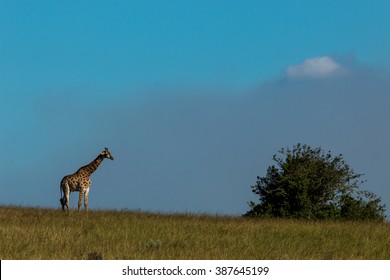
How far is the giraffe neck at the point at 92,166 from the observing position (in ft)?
102

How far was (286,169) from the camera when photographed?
36.7 m

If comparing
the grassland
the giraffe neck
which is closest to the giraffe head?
the giraffe neck

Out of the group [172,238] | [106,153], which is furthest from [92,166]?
[172,238]

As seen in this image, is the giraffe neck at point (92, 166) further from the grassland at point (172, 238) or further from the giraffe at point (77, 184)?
the grassland at point (172, 238)

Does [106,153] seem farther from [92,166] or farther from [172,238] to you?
[172,238]

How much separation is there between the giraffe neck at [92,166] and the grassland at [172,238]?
11.3 ft

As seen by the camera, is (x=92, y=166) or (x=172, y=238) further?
(x=92, y=166)

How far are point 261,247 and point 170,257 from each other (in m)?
3.67

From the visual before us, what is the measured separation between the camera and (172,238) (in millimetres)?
19797

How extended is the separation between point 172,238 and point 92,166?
40.3ft

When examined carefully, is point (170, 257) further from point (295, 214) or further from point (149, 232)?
point (295, 214)

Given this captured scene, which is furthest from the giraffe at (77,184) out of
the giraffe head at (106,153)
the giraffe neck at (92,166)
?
the giraffe head at (106,153)
